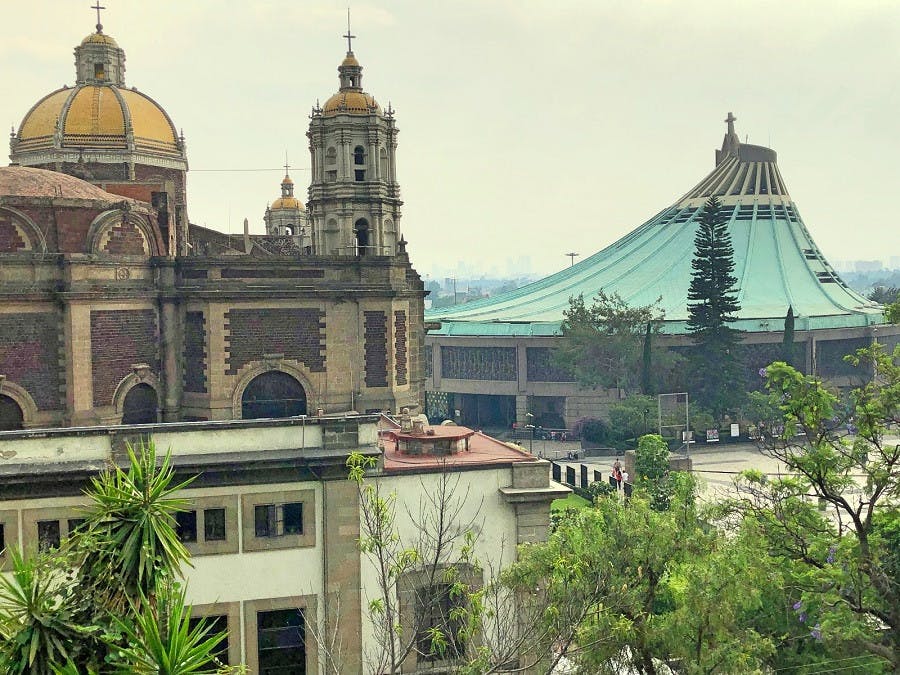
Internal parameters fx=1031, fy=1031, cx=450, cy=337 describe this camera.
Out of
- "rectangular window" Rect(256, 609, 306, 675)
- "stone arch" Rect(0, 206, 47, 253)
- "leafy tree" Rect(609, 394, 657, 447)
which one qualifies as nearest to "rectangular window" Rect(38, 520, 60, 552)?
"rectangular window" Rect(256, 609, 306, 675)

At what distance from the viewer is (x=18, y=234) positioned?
1368 inches

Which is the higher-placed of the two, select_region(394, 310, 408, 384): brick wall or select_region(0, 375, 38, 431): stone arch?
select_region(394, 310, 408, 384): brick wall

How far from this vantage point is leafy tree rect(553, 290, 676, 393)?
62344 mm

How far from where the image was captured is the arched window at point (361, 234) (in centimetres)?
4488

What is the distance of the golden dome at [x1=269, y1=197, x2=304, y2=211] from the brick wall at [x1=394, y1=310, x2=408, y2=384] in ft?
172

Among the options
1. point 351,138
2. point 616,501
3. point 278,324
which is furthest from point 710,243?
point 616,501


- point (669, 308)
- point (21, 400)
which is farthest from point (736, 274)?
point (21, 400)

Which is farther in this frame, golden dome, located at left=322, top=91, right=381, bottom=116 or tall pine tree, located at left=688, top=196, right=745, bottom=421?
tall pine tree, located at left=688, top=196, right=745, bottom=421

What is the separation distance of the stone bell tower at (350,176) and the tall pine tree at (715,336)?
2413cm

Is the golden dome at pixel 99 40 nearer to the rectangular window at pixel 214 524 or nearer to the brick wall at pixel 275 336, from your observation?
the brick wall at pixel 275 336

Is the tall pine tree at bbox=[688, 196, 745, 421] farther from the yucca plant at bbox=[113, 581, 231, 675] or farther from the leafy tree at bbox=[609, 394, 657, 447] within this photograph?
the yucca plant at bbox=[113, 581, 231, 675]

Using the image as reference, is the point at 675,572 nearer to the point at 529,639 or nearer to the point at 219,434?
the point at 529,639

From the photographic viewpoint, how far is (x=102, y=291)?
35562 millimetres

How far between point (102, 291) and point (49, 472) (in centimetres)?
1705
